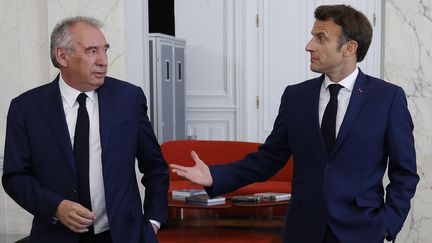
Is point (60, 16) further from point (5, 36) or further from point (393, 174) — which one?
point (393, 174)

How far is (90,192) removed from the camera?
3.00 m

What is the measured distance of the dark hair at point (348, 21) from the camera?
3.18 metres

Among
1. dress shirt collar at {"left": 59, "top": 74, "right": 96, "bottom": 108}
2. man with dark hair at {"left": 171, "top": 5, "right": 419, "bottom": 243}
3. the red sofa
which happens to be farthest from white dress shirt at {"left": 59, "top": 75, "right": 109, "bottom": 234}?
the red sofa

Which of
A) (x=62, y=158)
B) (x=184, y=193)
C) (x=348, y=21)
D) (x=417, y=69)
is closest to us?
(x=62, y=158)

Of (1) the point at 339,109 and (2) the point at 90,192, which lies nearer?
(2) the point at 90,192

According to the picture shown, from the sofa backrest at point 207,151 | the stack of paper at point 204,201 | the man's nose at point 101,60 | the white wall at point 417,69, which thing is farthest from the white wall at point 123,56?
the man's nose at point 101,60

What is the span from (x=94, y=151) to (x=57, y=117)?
0.65 feet

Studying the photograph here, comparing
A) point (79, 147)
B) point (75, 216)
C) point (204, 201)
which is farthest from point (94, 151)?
point (204, 201)

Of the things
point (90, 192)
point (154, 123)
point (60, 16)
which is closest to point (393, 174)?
point (90, 192)

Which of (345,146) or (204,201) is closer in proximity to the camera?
(345,146)

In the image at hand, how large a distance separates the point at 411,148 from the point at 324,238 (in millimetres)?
506

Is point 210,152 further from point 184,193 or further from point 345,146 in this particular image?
point 345,146

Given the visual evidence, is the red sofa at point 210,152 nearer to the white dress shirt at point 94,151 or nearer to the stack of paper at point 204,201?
the stack of paper at point 204,201

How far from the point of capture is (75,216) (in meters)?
2.83
